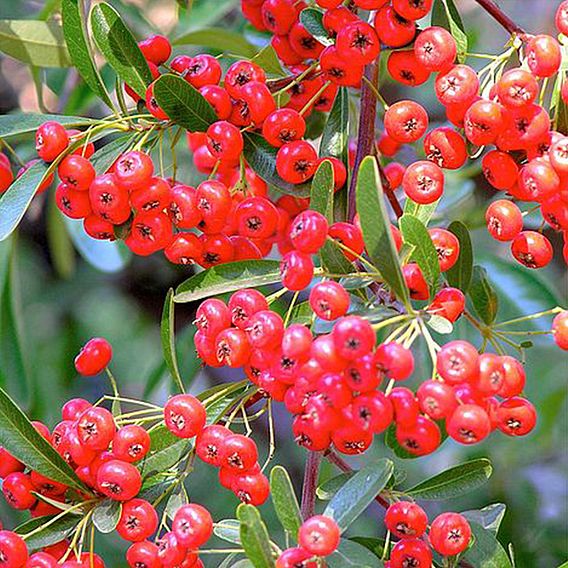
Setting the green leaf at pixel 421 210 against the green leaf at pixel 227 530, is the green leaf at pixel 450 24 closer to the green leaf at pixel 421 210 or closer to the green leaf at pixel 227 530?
the green leaf at pixel 421 210

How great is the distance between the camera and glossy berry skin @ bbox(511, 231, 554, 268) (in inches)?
44.0

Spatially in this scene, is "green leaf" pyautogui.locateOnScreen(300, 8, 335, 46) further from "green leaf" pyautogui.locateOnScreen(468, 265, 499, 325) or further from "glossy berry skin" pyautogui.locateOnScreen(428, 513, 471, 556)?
"glossy berry skin" pyautogui.locateOnScreen(428, 513, 471, 556)

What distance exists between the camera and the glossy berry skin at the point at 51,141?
113cm

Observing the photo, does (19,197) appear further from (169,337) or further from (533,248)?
(533,248)

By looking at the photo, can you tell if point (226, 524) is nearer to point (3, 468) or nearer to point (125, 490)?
point (125, 490)

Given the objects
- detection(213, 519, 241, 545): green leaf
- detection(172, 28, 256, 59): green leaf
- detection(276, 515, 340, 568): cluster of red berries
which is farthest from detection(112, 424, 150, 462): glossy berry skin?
detection(172, 28, 256, 59): green leaf

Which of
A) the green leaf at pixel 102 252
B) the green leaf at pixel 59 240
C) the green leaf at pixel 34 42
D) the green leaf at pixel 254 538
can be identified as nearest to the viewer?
the green leaf at pixel 254 538

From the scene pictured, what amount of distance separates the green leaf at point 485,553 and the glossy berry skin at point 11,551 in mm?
469

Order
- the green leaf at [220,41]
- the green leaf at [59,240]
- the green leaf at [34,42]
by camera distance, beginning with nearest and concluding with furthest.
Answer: the green leaf at [34,42] < the green leaf at [220,41] < the green leaf at [59,240]

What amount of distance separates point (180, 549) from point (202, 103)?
466 millimetres

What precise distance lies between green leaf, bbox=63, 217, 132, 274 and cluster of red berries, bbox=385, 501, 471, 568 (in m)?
1.04

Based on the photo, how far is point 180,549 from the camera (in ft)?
3.43

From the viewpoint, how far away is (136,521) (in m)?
1.08

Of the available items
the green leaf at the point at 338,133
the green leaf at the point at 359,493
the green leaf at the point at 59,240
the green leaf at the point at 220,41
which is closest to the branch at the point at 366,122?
the green leaf at the point at 338,133
